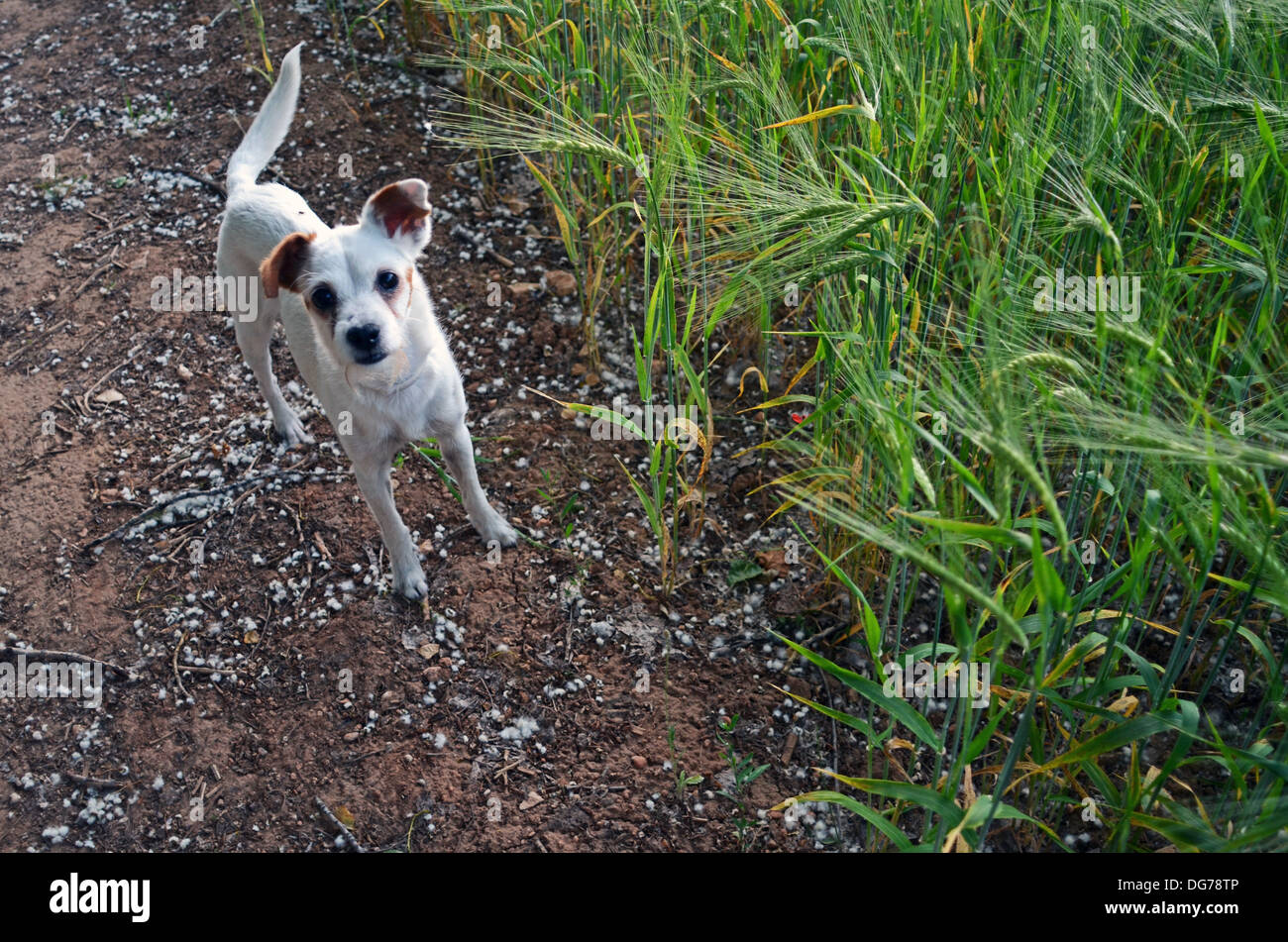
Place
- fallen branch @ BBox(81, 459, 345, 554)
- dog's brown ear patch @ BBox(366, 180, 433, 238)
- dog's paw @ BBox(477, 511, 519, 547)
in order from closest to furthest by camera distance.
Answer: dog's brown ear patch @ BBox(366, 180, 433, 238)
dog's paw @ BBox(477, 511, 519, 547)
fallen branch @ BBox(81, 459, 345, 554)

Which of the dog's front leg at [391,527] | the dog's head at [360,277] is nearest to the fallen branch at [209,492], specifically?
the dog's front leg at [391,527]

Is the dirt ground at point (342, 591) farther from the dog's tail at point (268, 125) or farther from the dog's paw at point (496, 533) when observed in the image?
the dog's tail at point (268, 125)

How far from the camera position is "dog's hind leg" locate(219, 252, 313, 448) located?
3.41m

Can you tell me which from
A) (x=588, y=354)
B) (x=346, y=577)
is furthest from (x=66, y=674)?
(x=588, y=354)

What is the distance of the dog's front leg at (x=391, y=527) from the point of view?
119 inches

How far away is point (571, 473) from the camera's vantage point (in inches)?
143

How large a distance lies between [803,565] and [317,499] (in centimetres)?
184

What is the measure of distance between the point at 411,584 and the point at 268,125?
1.79m

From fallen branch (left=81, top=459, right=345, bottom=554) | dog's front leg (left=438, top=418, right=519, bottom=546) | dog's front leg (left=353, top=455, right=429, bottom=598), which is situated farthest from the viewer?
fallen branch (left=81, top=459, right=345, bottom=554)

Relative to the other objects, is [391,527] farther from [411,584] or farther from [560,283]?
[560,283]

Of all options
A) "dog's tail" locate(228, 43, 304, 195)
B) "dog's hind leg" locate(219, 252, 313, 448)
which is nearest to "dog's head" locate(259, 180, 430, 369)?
"dog's hind leg" locate(219, 252, 313, 448)

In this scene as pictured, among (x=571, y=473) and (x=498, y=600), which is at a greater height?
(x=571, y=473)

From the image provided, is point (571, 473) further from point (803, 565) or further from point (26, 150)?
point (26, 150)

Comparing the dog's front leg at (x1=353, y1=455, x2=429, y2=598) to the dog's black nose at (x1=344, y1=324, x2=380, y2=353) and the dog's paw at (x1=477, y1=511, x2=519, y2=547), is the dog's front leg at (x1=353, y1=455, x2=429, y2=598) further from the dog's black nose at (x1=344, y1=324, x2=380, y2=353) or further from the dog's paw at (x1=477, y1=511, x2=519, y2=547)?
the dog's black nose at (x1=344, y1=324, x2=380, y2=353)
